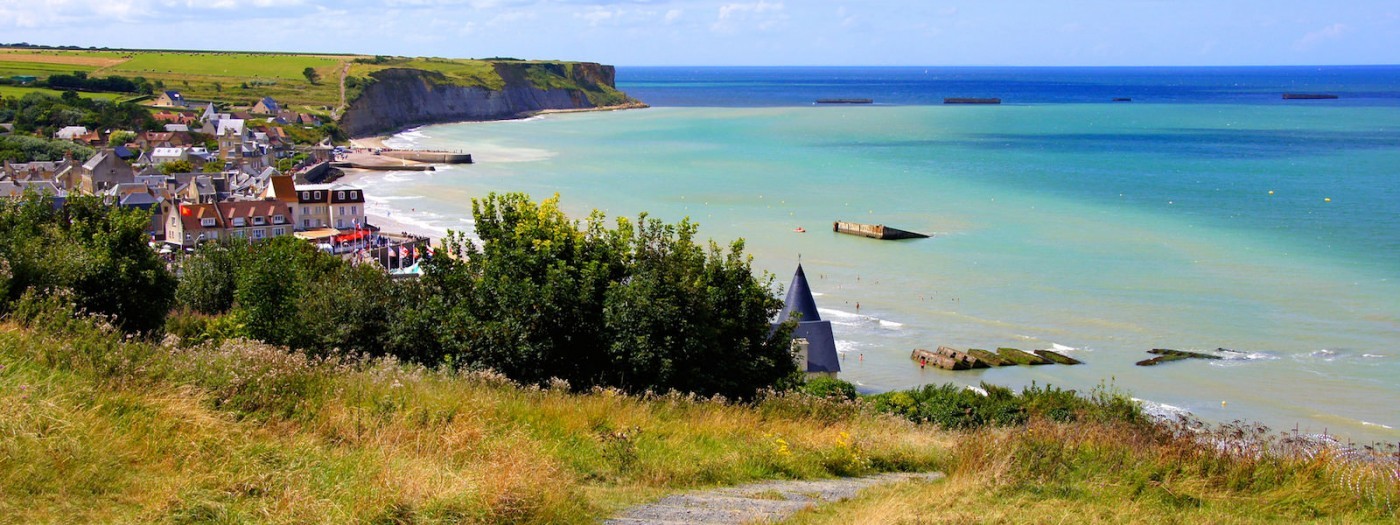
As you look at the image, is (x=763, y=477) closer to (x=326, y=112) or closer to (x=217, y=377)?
(x=217, y=377)

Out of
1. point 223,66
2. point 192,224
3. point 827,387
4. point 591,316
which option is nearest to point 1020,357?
point 827,387

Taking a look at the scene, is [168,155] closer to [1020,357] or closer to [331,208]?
[331,208]

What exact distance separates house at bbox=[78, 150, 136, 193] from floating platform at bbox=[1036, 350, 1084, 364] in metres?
42.5

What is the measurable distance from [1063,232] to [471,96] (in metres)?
105

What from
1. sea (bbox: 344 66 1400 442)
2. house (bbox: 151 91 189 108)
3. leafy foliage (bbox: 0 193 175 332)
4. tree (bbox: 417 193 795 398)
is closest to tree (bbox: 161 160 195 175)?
sea (bbox: 344 66 1400 442)

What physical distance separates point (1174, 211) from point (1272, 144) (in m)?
47.0

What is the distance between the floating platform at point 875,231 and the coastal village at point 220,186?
60.4 ft

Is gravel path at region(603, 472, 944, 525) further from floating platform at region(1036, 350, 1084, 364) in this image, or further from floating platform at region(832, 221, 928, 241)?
floating platform at region(832, 221, 928, 241)

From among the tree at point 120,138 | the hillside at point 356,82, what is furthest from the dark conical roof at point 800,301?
the hillside at point 356,82

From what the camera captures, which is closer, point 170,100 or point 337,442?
point 337,442

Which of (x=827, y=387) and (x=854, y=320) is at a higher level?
(x=827, y=387)

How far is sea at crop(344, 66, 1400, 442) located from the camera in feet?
85.4

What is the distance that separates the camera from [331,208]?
46.9m

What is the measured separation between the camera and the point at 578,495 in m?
6.95
